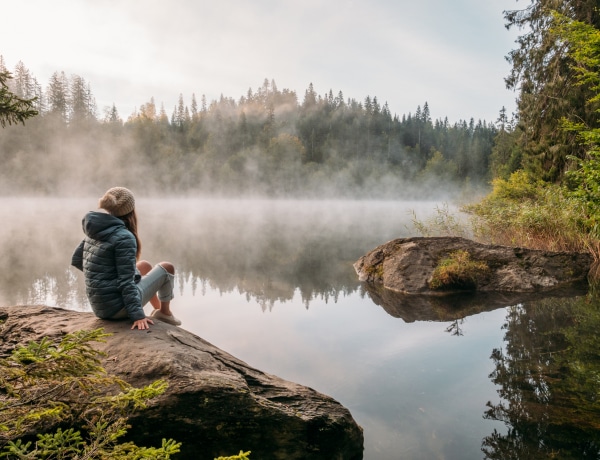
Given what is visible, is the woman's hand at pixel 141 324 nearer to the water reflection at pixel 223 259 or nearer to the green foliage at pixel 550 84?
the water reflection at pixel 223 259

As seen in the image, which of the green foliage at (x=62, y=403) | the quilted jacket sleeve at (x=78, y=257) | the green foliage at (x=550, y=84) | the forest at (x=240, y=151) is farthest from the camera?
the forest at (x=240, y=151)

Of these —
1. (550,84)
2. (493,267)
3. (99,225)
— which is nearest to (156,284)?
(99,225)

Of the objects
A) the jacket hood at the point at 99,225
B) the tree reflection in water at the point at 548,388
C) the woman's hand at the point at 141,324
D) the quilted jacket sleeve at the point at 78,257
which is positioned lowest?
the tree reflection in water at the point at 548,388

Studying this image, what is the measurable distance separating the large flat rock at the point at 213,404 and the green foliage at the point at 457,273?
638cm

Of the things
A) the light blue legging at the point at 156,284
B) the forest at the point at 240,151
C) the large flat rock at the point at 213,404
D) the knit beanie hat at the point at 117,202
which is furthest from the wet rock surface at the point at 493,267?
the forest at the point at 240,151

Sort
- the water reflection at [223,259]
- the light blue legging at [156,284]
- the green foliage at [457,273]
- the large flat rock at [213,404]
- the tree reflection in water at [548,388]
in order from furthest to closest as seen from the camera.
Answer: the water reflection at [223,259], the green foliage at [457,273], the light blue legging at [156,284], the tree reflection in water at [548,388], the large flat rock at [213,404]

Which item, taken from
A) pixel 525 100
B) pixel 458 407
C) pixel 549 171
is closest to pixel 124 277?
pixel 458 407

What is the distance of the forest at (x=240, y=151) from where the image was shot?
201ft

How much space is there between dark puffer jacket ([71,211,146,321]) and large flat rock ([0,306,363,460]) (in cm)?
15

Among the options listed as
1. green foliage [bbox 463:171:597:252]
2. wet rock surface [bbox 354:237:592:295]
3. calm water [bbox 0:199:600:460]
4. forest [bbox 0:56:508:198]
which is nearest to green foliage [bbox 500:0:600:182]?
green foliage [bbox 463:171:597:252]

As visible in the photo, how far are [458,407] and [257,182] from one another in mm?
71777

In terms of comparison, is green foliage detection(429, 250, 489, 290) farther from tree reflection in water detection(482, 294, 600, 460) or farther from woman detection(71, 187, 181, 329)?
woman detection(71, 187, 181, 329)

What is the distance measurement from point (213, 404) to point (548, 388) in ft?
11.3

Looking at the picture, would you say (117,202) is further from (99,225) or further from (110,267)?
(110,267)
